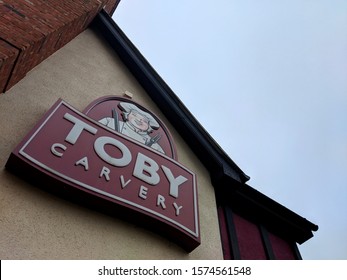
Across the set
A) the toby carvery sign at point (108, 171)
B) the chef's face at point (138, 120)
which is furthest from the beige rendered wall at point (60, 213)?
the chef's face at point (138, 120)

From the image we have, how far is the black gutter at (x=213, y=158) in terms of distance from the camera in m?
5.52

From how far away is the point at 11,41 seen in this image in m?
3.30

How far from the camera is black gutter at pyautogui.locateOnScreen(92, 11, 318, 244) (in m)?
5.52

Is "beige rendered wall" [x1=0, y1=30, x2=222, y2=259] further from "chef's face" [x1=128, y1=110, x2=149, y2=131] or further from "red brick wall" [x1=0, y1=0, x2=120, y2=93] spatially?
"chef's face" [x1=128, y1=110, x2=149, y2=131]

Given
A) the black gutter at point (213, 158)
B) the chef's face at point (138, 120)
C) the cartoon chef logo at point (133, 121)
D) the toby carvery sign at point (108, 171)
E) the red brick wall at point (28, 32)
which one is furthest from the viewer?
the black gutter at point (213, 158)

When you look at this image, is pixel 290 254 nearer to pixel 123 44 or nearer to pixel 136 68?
pixel 136 68

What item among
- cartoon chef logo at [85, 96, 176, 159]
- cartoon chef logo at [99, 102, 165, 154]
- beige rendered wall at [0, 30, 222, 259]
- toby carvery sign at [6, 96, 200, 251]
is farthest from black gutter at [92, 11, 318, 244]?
toby carvery sign at [6, 96, 200, 251]

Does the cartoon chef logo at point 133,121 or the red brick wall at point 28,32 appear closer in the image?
the red brick wall at point 28,32

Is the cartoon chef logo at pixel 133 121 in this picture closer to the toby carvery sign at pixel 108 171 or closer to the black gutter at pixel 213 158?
the toby carvery sign at pixel 108 171

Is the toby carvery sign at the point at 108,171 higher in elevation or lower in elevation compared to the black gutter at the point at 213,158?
lower

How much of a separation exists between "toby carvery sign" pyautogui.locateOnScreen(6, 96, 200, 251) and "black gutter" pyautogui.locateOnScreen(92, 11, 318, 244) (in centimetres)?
111

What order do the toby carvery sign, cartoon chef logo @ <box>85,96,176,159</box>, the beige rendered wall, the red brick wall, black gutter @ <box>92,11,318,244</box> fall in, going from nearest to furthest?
the beige rendered wall < the toby carvery sign < the red brick wall < cartoon chef logo @ <box>85,96,176,159</box> < black gutter @ <box>92,11,318,244</box>

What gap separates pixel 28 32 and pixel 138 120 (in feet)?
6.60

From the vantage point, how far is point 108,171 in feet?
11.6
